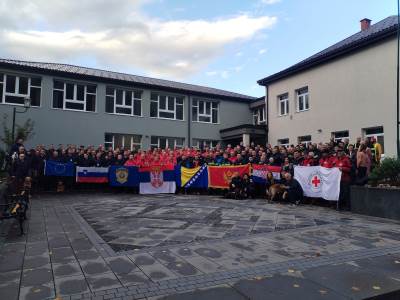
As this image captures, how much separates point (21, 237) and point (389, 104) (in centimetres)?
1723

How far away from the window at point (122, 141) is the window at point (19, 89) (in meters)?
5.15

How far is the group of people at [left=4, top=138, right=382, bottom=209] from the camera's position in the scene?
39.6ft

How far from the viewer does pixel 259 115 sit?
3198cm

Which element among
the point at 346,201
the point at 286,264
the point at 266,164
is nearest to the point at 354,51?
the point at 266,164

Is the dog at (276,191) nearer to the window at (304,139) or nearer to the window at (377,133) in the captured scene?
the window at (377,133)

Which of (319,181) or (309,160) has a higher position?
(309,160)

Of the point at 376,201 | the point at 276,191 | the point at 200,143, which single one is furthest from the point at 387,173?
the point at 200,143

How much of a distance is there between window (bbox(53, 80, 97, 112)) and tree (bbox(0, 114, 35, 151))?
2.37 metres

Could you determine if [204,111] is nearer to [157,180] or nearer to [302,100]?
[302,100]

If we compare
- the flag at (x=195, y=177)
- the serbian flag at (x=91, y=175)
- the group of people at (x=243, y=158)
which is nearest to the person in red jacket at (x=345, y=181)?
the group of people at (x=243, y=158)

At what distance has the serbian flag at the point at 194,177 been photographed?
17.2 metres

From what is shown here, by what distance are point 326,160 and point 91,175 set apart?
1069cm

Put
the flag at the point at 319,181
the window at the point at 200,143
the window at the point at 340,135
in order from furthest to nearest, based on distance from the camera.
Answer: the window at the point at 200,143 → the window at the point at 340,135 → the flag at the point at 319,181

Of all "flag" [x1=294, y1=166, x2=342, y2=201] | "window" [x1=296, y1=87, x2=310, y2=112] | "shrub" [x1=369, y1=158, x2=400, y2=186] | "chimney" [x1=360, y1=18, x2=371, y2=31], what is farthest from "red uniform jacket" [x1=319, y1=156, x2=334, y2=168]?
"chimney" [x1=360, y1=18, x2=371, y2=31]
